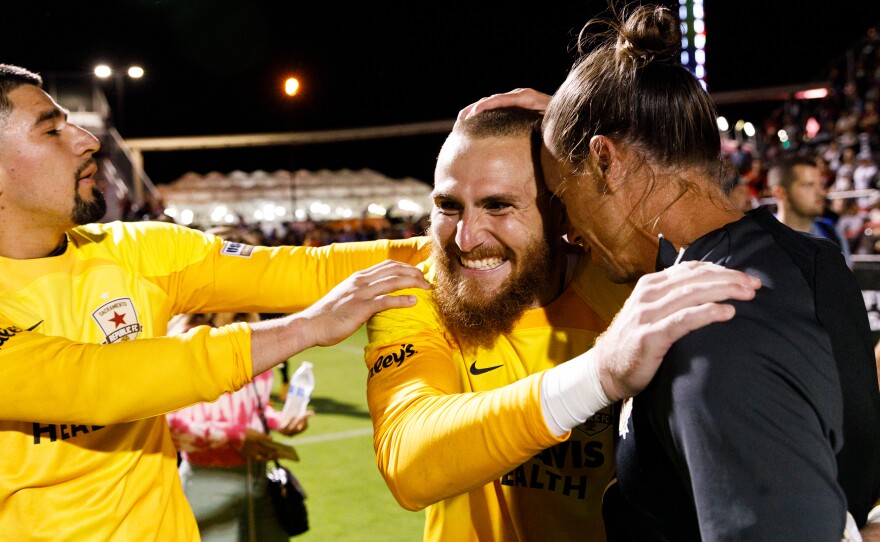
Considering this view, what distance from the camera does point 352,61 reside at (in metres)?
22.0

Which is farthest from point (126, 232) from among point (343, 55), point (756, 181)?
point (343, 55)

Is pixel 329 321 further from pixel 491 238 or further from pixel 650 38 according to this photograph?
pixel 650 38

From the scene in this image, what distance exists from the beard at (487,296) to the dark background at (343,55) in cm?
71

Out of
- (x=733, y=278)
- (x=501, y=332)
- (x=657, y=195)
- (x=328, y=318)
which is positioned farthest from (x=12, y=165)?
(x=733, y=278)

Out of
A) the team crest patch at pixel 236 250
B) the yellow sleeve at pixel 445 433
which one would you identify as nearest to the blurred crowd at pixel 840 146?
the team crest patch at pixel 236 250

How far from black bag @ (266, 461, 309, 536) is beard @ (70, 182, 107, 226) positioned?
216 centimetres

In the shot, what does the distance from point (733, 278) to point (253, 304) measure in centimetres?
201

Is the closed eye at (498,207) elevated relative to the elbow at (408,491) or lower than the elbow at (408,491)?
elevated

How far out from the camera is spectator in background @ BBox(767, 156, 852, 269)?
6.79m

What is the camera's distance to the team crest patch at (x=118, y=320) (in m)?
2.53

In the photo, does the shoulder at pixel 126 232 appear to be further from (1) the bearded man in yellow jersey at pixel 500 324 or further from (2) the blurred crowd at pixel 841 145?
(2) the blurred crowd at pixel 841 145

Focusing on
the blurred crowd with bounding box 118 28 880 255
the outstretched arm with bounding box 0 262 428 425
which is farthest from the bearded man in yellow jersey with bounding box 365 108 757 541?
the blurred crowd with bounding box 118 28 880 255

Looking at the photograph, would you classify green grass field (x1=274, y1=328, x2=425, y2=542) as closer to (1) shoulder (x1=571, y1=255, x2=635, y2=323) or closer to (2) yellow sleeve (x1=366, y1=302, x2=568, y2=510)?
(1) shoulder (x1=571, y1=255, x2=635, y2=323)

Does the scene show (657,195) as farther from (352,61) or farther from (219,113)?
(219,113)
